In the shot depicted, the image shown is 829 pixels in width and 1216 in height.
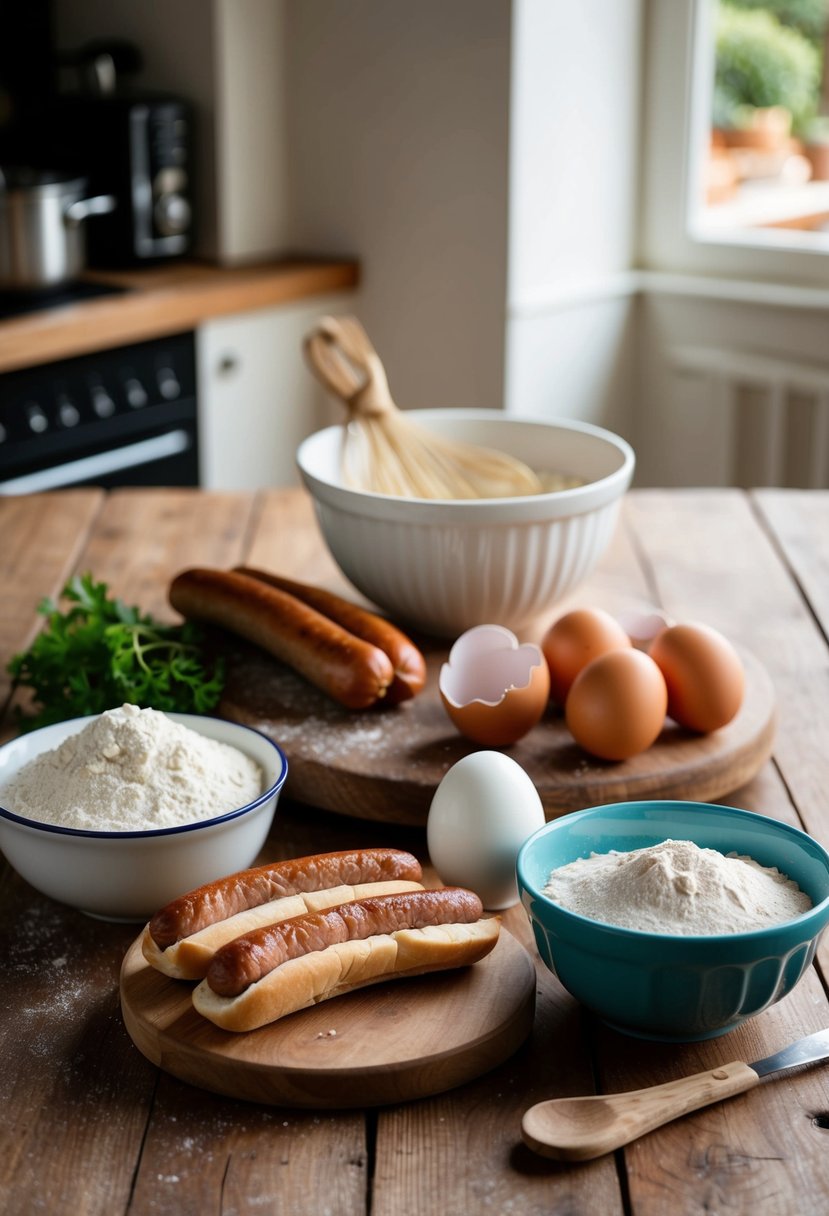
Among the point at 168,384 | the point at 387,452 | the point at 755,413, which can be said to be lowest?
the point at 755,413

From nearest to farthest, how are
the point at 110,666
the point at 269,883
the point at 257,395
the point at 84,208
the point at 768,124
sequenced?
the point at 269,883 < the point at 110,666 < the point at 84,208 < the point at 257,395 < the point at 768,124

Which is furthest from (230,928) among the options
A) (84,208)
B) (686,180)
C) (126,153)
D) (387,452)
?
(686,180)

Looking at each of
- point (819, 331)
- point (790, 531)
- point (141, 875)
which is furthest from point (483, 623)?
point (819, 331)

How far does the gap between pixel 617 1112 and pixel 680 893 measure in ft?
0.41

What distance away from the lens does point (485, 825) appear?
92 cm

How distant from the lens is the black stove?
2.59 m

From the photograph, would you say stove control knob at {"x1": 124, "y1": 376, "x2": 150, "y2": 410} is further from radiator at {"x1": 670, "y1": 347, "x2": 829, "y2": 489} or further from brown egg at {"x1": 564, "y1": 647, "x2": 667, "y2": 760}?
brown egg at {"x1": 564, "y1": 647, "x2": 667, "y2": 760}

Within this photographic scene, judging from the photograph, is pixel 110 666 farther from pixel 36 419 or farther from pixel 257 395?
pixel 257 395

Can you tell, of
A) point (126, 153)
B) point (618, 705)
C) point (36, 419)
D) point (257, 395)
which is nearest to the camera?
point (618, 705)

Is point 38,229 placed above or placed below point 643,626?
above

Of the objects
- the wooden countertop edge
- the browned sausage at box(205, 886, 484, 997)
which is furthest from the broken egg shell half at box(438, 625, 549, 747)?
the wooden countertop edge

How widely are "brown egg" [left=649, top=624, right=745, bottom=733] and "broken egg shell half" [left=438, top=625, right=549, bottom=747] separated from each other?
0.10m

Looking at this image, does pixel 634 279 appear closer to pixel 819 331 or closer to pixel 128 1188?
pixel 819 331

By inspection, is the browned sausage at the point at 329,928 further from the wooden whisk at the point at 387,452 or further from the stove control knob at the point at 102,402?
the stove control knob at the point at 102,402
